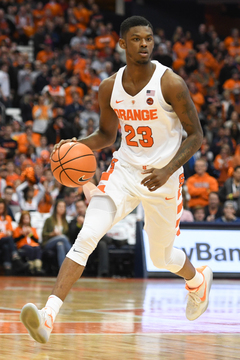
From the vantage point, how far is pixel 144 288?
9320mm

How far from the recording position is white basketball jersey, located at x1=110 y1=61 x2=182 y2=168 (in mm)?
4672

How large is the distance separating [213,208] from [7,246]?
13.5 feet

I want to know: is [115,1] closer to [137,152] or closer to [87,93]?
[87,93]

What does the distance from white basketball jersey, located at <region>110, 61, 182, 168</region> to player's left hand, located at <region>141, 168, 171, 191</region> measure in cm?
28

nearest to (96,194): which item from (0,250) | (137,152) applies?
(137,152)

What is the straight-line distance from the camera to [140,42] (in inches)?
181

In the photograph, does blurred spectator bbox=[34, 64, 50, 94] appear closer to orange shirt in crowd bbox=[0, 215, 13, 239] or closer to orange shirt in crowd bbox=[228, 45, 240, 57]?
orange shirt in crowd bbox=[0, 215, 13, 239]

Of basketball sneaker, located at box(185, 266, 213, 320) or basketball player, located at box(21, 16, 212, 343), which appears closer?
basketball player, located at box(21, 16, 212, 343)

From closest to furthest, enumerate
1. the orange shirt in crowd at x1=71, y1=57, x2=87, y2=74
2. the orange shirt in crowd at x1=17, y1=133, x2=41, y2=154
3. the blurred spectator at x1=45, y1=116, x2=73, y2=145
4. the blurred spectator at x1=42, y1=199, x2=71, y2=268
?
the blurred spectator at x1=42, y1=199, x2=71, y2=268
the orange shirt in crowd at x1=17, y1=133, x2=41, y2=154
the blurred spectator at x1=45, y1=116, x2=73, y2=145
the orange shirt in crowd at x1=71, y1=57, x2=87, y2=74

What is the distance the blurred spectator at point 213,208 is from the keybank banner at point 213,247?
2.97 ft

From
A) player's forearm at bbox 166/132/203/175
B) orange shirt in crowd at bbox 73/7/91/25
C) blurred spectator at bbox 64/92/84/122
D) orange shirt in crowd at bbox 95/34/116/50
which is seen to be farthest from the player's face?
orange shirt in crowd at bbox 73/7/91/25

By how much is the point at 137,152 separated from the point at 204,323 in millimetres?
1664

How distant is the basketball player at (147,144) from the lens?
15.0 ft

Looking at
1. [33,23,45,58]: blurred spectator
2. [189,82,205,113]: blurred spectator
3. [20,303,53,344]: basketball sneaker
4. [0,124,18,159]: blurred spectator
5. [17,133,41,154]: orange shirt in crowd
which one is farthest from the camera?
[33,23,45,58]: blurred spectator
